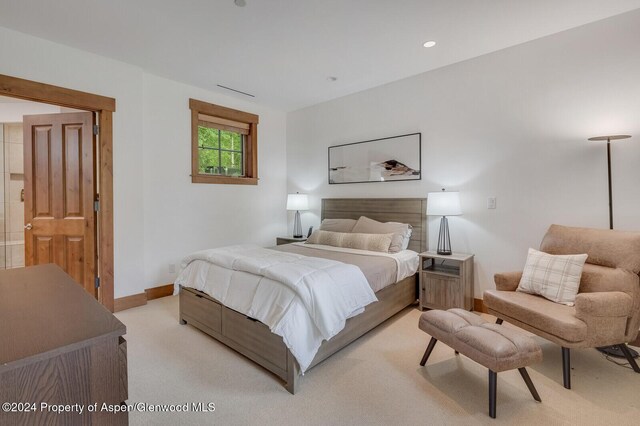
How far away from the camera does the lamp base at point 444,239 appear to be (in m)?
3.43

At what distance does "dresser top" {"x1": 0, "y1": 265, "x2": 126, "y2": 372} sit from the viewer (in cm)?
78

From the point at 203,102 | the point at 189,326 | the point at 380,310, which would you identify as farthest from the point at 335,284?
the point at 203,102

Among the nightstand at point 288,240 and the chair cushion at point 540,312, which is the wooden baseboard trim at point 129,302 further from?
the chair cushion at point 540,312

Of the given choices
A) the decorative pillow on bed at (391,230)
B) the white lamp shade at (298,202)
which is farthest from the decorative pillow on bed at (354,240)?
the white lamp shade at (298,202)

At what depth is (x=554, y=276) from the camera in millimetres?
2377

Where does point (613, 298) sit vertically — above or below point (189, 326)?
above

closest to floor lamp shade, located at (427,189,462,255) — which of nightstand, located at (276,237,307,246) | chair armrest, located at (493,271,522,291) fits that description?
chair armrest, located at (493,271,522,291)

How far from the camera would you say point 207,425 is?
1689 mm

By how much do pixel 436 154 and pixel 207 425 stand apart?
11.1 ft

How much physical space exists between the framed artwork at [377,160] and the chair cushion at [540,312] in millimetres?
1773

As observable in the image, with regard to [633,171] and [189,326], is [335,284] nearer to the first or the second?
[189,326]

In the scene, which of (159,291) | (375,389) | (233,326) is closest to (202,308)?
(233,326)

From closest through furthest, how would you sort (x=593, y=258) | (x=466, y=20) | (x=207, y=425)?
(x=207, y=425)
(x=593, y=258)
(x=466, y=20)

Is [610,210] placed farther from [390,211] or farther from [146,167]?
[146,167]
